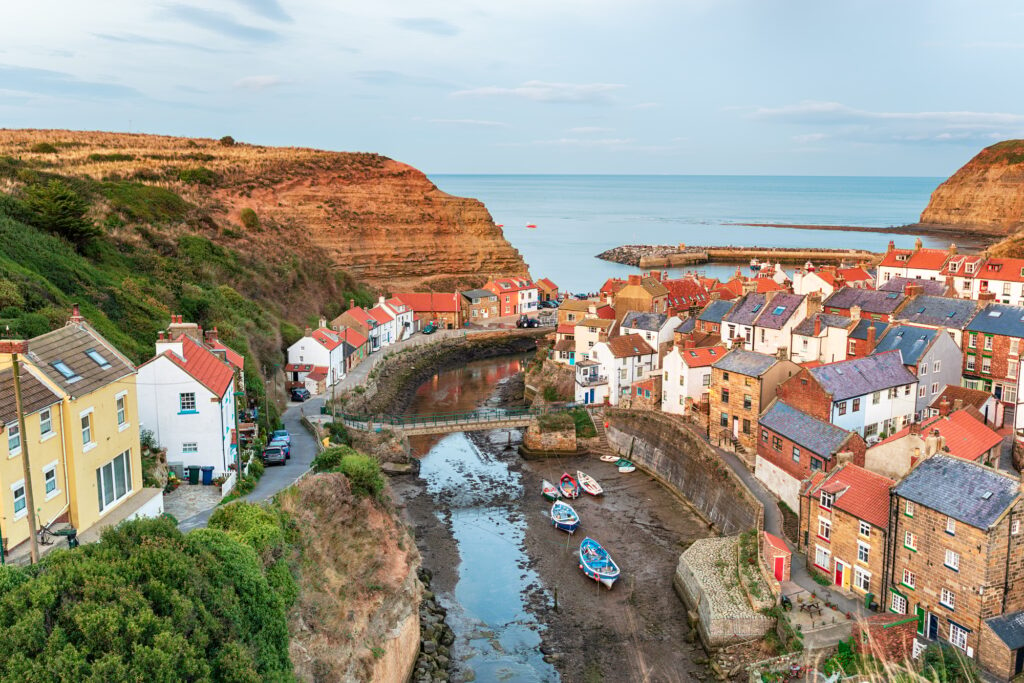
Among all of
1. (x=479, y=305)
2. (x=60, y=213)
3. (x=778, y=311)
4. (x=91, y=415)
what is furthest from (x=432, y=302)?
(x=91, y=415)

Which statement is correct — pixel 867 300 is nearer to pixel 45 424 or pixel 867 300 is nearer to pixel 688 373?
pixel 688 373

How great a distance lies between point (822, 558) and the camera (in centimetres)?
2897

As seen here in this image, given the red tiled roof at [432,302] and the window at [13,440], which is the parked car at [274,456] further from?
the red tiled roof at [432,302]

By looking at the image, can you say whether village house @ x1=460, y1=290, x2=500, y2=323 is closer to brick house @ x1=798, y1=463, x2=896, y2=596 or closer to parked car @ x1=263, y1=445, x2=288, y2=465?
parked car @ x1=263, y1=445, x2=288, y2=465

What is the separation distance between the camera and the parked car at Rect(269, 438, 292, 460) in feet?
111

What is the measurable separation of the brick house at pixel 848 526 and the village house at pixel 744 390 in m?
7.86

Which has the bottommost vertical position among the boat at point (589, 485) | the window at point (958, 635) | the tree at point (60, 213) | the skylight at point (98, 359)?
the boat at point (589, 485)

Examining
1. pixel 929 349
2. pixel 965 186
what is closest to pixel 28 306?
pixel 929 349

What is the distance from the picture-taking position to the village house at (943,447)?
29906 mm

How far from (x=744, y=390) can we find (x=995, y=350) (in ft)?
48.7

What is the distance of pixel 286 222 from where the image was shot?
86.4m

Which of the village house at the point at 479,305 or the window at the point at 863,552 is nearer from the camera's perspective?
the window at the point at 863,552

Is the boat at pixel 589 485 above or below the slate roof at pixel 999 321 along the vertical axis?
below

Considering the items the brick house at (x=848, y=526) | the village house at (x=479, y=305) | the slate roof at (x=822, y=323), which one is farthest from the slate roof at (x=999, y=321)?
the village house at (x=479, y=305)
